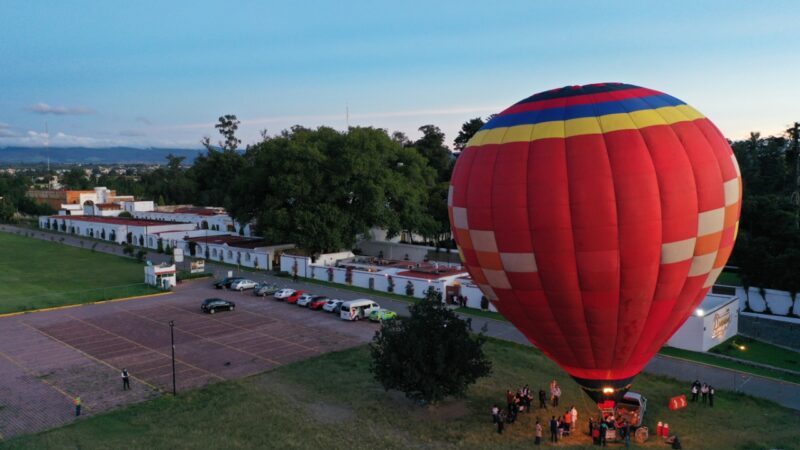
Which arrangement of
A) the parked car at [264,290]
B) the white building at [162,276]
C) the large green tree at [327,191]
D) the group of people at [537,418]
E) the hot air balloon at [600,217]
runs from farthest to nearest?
the large green tree at [327,191], the white building at [162,276], the parked car at [264,290], the group of people at [537,418], the hot air balloon at [600,217]

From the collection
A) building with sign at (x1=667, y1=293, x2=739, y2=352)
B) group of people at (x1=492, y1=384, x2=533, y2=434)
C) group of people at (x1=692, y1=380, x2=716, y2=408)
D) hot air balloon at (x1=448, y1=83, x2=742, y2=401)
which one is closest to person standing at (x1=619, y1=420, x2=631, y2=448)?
hot air balloon at (x1=448, y1=83, x2=742, y2=401)

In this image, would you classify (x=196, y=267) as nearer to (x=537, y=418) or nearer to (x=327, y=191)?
(x=327, y=191)

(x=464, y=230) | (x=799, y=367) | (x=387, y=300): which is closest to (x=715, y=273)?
(x=464, y=230)

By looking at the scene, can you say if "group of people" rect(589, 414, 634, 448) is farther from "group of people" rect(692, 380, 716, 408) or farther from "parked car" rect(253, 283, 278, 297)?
"parked car" rect(253, 283, 278, 297)

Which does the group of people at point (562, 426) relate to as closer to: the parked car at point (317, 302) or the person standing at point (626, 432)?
the person standing at point (626, 432)

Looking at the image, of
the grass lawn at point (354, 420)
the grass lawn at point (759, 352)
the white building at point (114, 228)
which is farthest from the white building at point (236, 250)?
the grass lawn at point (759, 352)

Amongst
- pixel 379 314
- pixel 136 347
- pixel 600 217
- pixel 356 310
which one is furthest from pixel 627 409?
pixel 136 347
